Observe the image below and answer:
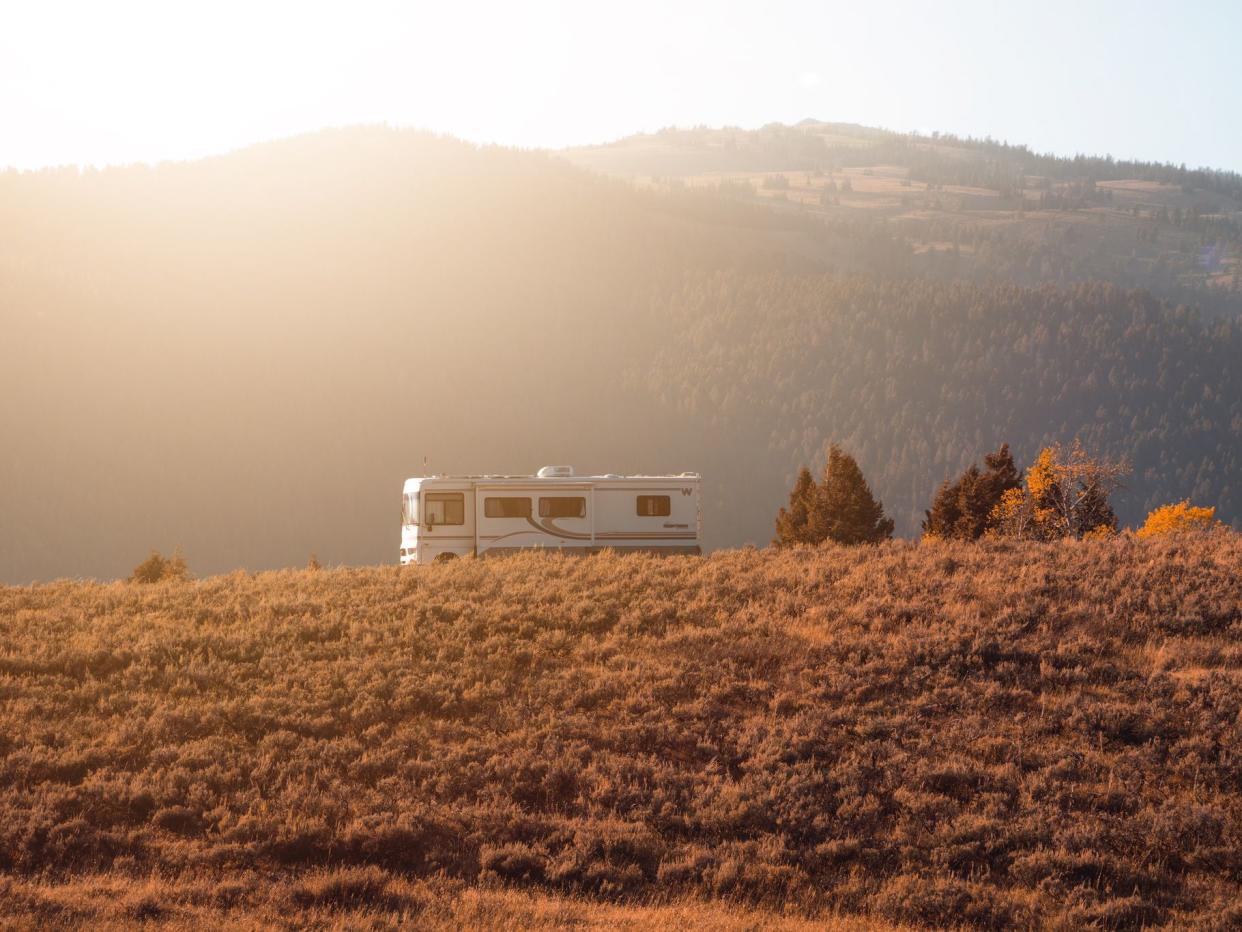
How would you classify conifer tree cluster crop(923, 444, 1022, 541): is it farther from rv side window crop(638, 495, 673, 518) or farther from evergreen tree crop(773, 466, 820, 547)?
rv side window crop(638, 495, 673, 518)

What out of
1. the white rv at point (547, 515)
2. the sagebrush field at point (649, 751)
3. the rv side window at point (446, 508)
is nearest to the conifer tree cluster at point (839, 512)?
the white rv at point (547, 515)

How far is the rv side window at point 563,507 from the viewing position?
1192 inches

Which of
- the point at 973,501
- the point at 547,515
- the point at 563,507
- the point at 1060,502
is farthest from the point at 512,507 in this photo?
the point at 973,501

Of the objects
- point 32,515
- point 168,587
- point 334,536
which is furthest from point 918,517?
point 168,587

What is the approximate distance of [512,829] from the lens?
13328 millimetres

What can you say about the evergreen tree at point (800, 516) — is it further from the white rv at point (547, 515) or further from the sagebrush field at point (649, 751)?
the sagebrush field at point (649, 751)

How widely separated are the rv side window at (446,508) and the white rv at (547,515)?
27 mm

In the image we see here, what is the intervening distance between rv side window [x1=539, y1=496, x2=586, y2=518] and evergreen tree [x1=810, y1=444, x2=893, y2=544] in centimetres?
3556

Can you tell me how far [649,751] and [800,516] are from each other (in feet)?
185

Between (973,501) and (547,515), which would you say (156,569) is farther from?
(973,501)

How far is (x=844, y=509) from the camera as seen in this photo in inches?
2574

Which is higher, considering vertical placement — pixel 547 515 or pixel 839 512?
pixel 547 515

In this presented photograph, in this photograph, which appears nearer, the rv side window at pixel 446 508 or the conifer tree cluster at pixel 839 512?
the rv side window at pixel 446 508

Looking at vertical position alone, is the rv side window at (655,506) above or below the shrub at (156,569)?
above
